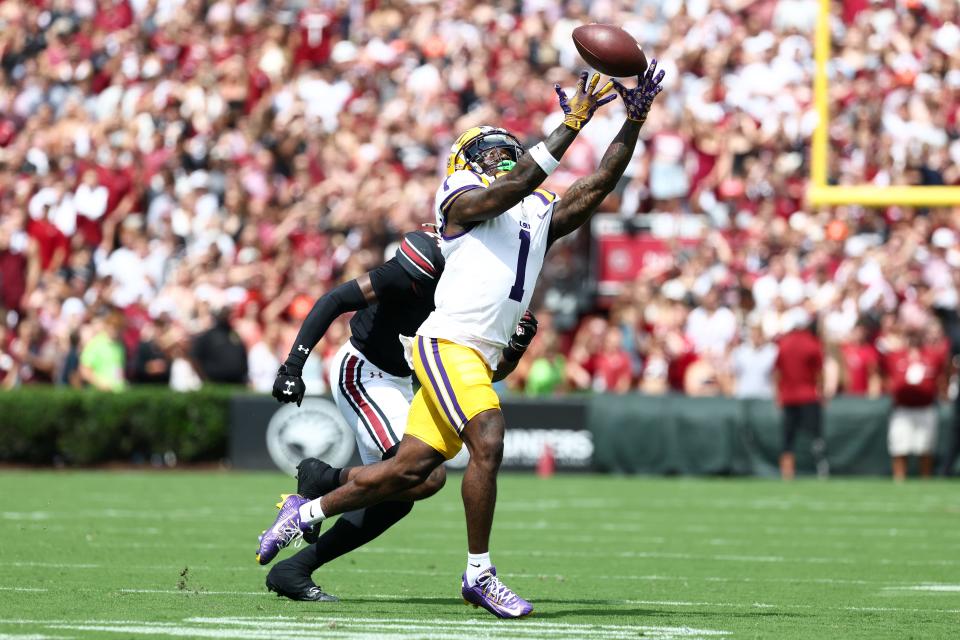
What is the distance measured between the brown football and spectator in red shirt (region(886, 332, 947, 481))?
10448 mm

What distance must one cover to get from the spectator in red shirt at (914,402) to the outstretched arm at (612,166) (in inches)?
411

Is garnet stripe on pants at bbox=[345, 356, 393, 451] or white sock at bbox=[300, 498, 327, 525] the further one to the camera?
garnet stripe on pants at bbox=[345, 356, 393, 451]

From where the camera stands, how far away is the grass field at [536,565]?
6180 mm

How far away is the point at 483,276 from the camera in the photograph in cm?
664

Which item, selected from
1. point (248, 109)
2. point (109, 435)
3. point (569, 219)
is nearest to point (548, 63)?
point (248, 109)

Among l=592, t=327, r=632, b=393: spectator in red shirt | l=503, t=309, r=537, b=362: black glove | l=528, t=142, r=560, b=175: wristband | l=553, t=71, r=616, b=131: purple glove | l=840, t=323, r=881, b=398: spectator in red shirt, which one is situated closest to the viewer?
l=528, t=142, r=560, b=175: wristband

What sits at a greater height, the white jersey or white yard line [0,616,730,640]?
the white jersey

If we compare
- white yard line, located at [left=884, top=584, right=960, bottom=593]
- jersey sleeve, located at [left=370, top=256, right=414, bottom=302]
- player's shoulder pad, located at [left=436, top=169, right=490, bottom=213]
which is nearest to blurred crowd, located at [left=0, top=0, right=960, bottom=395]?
white yard line, located at [left=884, top=584, right=960, bottom=593]

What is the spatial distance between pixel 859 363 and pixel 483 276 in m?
11.6

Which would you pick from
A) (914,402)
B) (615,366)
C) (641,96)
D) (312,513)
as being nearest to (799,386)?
(914,402)

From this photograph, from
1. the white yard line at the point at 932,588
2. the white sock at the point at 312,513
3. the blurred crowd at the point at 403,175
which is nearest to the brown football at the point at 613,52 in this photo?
the white sock at the point at 312,513

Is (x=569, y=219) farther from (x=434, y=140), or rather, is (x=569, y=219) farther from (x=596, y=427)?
(x=434, y=140)

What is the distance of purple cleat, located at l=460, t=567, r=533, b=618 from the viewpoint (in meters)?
6.43

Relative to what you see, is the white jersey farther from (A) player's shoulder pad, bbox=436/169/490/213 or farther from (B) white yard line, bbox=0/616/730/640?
(B) white yard line, bbox=0/616/730/640
